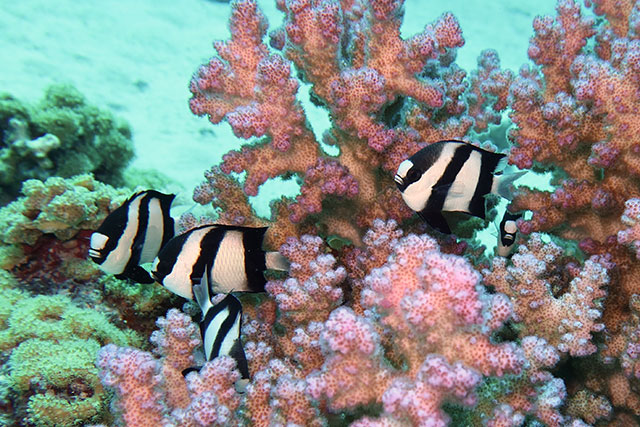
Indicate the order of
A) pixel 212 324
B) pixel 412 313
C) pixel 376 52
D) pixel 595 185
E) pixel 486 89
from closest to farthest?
pixel 412 313 < pixel 212 324 < pixel 595 185 < pixel 376 52 < pixel 486 89

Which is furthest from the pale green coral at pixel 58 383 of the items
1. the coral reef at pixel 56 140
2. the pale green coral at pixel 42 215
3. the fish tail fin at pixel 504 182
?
the coral reef at pixel 56 140

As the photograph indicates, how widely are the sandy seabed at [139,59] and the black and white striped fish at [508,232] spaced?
18.2ft

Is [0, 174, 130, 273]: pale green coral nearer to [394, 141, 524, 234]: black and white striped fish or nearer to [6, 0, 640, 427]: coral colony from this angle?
[6, 0, 640, 427]: coral colony

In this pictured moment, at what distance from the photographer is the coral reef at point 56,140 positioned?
521cm

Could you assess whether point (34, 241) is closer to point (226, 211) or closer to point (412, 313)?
point (226, 211)

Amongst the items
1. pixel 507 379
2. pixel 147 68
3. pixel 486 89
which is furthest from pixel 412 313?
pixel 147 68

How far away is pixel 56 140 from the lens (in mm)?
5297

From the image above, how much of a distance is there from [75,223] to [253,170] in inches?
59.8

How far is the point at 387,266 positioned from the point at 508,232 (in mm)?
1203

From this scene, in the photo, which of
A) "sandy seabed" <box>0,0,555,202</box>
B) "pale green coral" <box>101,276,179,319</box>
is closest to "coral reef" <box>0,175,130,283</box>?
→ "pale green coral" <box>101,276,179,319</box>

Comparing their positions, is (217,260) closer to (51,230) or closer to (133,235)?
(133,235)

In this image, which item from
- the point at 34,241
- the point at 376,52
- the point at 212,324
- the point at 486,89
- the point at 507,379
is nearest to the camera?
the point at 507,379

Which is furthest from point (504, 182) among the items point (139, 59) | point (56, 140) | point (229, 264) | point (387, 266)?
point (139, 59)

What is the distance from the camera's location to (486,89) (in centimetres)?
274
